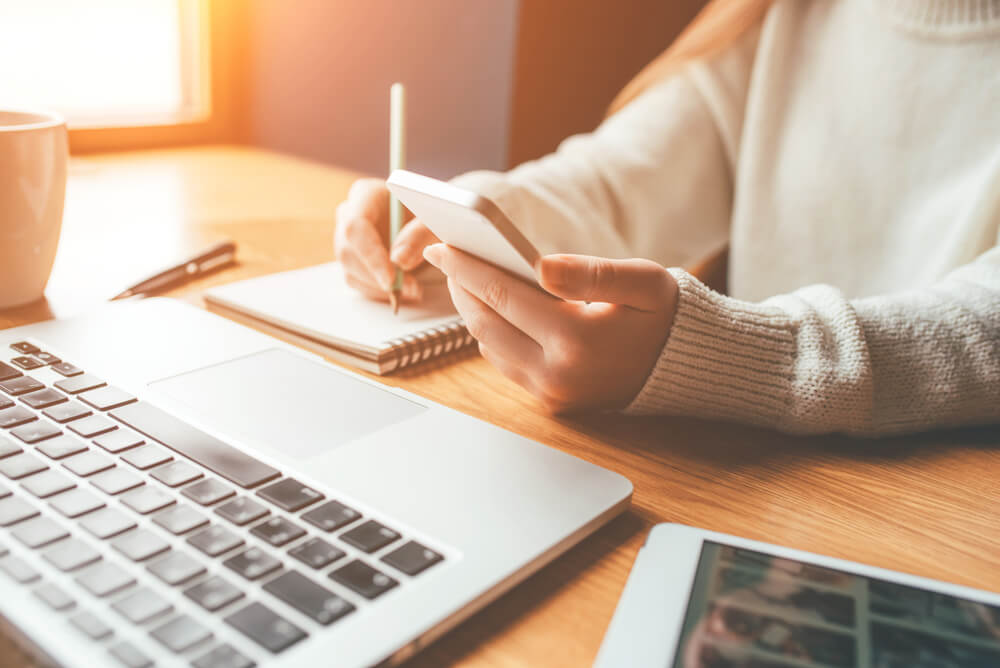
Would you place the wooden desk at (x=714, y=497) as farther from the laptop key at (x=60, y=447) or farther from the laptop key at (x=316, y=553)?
the laptop key at (x=60, y=447)

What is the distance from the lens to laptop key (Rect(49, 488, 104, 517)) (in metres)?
0.32

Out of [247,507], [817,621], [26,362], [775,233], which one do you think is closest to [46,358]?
[26,362]

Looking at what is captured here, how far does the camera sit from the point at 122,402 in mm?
429

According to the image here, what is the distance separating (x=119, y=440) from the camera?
0.39 meters

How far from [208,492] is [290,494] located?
0.03 metres

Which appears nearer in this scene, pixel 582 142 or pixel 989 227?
pixel 989 227

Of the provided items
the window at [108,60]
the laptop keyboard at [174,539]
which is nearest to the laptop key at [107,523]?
the laptop keyboard at [174,539]

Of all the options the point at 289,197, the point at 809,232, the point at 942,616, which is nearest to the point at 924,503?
the point at 942,616

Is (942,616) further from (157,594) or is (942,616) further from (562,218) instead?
(562,218)

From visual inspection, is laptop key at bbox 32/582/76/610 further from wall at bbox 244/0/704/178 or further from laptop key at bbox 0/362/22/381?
wall at bbox 244/0/704/178

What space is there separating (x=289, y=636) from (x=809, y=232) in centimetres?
83

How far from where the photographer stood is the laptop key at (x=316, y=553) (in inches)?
12.0

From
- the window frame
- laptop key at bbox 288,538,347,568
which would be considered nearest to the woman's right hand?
laptop key at bbox 288,538,347,568

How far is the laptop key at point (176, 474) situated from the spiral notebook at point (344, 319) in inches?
7.7
